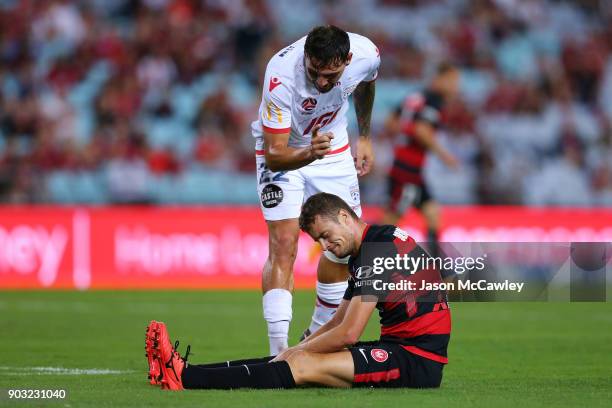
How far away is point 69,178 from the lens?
17.4 metres

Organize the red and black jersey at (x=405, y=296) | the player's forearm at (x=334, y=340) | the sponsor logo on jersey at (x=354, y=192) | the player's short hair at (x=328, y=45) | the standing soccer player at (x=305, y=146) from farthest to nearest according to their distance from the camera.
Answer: the sponsor logo on jersey at (x=354, y=192), the standing soccer player at (x=305, y=146), the player's short hair at (x=328, y=45), the red and black jersey at (x=405, y=296), the player's forearm at (x=334, y=340)

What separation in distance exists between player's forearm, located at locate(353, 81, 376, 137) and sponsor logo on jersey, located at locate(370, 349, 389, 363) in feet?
8.23

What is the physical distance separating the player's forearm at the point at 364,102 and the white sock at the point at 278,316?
1562mm

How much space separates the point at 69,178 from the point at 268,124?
10628 millimetres

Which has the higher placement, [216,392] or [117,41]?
[117,41]

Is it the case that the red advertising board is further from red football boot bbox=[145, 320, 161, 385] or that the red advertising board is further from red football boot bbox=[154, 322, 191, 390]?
red football boot bbox=[154, 322, 191, 390]

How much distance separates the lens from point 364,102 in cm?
835

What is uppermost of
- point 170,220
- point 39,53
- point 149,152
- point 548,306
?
point 39,53

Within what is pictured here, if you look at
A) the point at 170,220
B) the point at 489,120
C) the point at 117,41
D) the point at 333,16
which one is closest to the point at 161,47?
the point at 117,41

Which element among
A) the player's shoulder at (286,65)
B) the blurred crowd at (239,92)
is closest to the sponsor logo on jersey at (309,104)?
the player's shoulder at (286,65)

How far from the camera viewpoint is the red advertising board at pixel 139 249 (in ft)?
53.6

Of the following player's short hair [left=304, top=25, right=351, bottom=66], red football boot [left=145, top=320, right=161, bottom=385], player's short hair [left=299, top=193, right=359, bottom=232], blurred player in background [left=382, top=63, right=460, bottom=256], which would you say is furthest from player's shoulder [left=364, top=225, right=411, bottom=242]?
blurred player in background [left=382, top=63, right=460, bottom=256]

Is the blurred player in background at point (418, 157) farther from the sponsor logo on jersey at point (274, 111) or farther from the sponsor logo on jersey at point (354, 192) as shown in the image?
the sponsor logo on jersey at point (274, 111)

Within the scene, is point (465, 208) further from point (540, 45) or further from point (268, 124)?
point (268, 124)
